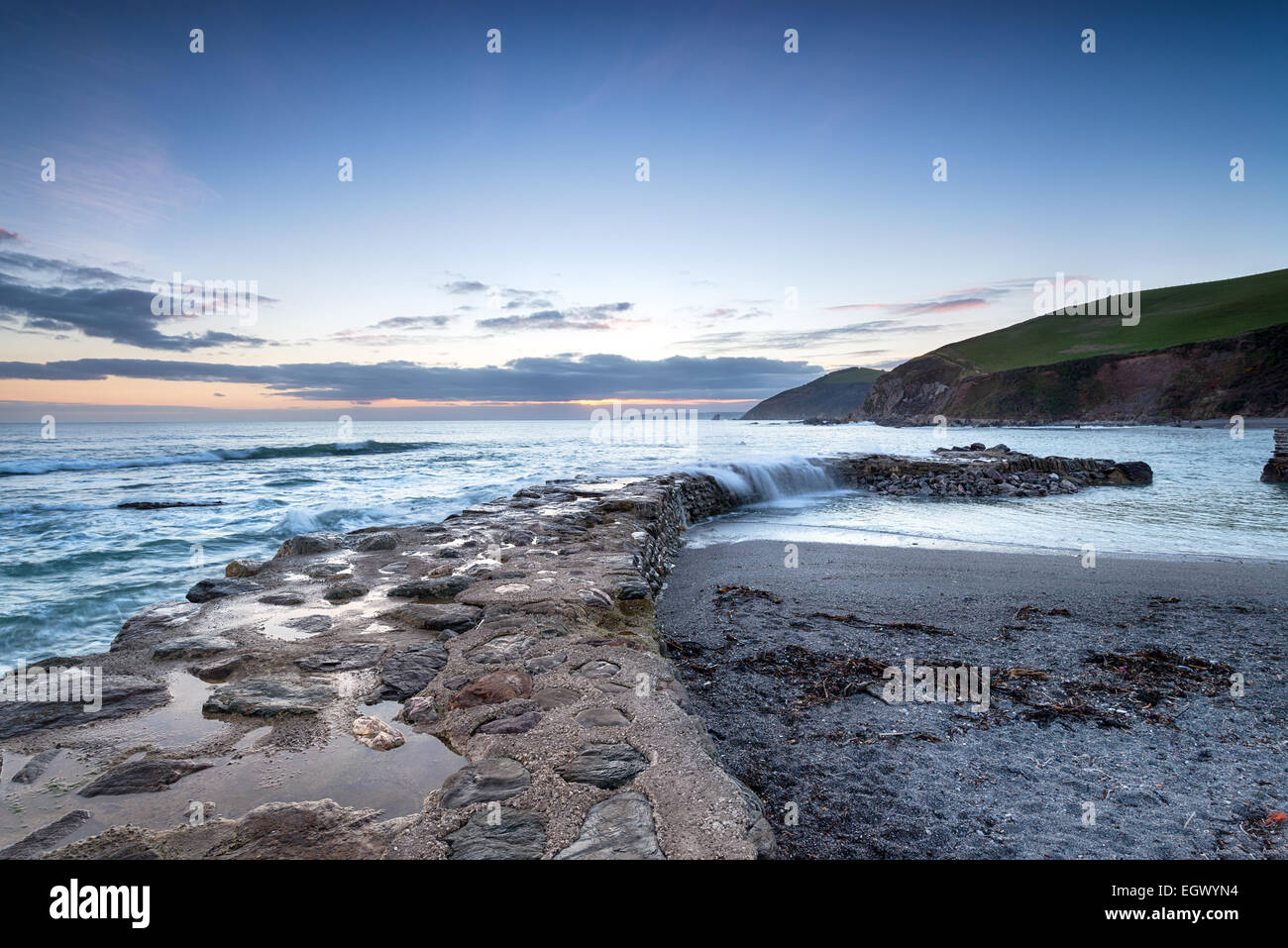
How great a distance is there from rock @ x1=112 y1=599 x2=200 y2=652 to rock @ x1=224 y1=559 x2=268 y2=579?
105cm

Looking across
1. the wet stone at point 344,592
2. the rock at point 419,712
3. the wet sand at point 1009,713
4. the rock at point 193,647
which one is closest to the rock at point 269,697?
the rock at point 419,712

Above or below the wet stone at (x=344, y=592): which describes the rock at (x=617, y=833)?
below

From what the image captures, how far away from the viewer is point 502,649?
3684 mm

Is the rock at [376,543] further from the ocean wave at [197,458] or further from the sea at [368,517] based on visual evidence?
the ocean wave at [197,458]

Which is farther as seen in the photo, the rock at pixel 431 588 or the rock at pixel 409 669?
the rock at pixel 431 588

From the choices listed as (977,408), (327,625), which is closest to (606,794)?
(327,625)

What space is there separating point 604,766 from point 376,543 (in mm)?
5179

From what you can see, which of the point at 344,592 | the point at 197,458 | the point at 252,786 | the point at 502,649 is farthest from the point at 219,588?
the point at 197,458

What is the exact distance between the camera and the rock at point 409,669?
3145 mm

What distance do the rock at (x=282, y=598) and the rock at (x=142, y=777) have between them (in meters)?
2.29

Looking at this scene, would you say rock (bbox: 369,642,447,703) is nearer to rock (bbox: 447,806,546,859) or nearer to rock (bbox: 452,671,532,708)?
rock (bbox: 452,671,532,708)

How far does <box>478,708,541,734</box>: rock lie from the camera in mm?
2717
